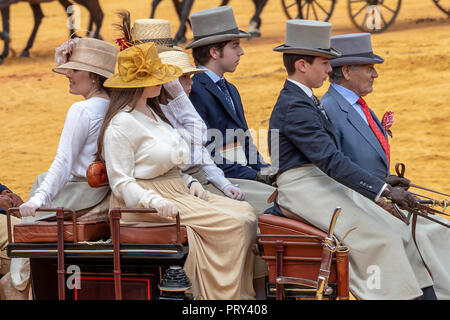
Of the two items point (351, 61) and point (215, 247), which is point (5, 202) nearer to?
point (215, 247)

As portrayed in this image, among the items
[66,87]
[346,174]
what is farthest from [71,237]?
[66,87]

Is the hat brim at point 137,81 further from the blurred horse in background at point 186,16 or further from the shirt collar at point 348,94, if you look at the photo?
the blurred horse in background at point 186,16

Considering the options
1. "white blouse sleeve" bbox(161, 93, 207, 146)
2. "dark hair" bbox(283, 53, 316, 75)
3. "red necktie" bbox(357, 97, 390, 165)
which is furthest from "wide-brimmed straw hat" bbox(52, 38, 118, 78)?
"red necktie" bbox(357, 97, 390, 165)

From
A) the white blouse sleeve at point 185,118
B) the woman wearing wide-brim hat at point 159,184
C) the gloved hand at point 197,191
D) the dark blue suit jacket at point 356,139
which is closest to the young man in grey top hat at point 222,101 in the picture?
the white blouse sleeve at point 185,118

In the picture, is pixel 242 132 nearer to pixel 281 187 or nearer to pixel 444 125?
pixel 281 187

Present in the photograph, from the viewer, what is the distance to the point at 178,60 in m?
5.30

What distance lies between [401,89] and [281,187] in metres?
8.75

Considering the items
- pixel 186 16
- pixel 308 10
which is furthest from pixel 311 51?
pixel 308 10

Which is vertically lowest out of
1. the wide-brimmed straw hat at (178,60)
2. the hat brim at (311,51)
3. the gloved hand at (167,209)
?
the gloved hand at (167,209)

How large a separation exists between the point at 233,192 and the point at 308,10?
1218 centimetres

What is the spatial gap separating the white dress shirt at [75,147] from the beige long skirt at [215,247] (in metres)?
0.31

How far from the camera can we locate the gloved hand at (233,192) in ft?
16.4

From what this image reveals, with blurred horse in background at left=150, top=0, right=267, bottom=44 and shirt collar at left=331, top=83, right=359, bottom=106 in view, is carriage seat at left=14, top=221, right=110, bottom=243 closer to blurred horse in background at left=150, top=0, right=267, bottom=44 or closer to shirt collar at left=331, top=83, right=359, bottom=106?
shirt collar at left=331, top=83, right=359, bottom=106
